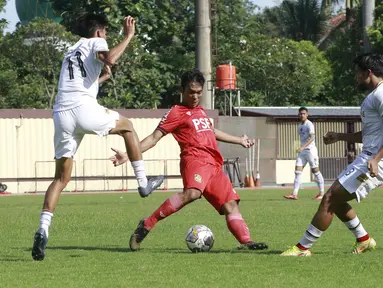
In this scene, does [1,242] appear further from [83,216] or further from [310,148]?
[310,148]

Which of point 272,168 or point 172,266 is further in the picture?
point 272,168

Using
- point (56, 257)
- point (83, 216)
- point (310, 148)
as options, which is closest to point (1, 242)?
point (56, 257)

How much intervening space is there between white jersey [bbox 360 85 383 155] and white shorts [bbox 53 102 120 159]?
2437mm

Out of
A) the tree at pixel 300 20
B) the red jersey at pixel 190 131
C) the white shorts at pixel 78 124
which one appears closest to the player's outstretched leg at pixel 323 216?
the red jersey at pixel 190 131

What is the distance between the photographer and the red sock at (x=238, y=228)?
1219 cm

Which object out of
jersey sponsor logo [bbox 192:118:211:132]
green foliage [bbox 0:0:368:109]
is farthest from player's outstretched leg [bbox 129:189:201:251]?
green foliage [bbox 0:0:368:109]

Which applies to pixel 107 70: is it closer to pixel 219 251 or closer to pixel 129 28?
pixel 129 28

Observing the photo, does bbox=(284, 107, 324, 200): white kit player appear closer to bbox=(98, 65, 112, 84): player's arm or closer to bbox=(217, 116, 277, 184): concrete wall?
bbox=(98, 65, 112, 84): player's arm

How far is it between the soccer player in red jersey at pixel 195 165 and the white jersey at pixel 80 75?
4.47ft

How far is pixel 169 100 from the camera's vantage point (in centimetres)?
5491

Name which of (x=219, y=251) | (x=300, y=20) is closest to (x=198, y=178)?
(x=219, y=251)

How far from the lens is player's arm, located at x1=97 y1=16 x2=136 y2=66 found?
10.6 meters

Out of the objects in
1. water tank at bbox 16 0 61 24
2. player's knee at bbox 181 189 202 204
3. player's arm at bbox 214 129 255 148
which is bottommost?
player's knee at bbox 181 189 202 204

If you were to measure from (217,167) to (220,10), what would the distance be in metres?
48.3
